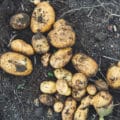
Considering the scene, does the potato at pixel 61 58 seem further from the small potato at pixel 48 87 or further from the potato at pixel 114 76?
the potato at pixel 114 76

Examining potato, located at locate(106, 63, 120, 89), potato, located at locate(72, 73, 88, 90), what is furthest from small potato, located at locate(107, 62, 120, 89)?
potato, located at locate(72, 73, 88, 90)

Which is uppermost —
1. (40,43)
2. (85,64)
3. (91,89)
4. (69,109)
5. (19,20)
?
(19,20)

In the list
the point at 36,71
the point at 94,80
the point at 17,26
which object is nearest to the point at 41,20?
the point at 17,26

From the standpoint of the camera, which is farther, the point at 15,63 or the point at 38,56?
the point at 38,56

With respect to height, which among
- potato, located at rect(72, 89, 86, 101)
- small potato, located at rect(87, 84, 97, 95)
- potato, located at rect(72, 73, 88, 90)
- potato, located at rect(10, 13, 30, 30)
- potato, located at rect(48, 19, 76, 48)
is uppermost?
potato, located at rect(10, 13, 30, 30)

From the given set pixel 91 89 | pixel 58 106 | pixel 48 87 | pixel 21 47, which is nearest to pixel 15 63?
pixel 21 47

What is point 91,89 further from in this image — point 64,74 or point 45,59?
point 45,59

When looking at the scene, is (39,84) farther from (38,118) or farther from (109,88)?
(109,88)

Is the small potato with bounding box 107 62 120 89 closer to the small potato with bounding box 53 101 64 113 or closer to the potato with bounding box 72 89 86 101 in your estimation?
the potato with bounding box 72 89 86 101

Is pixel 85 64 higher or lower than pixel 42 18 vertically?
lower
